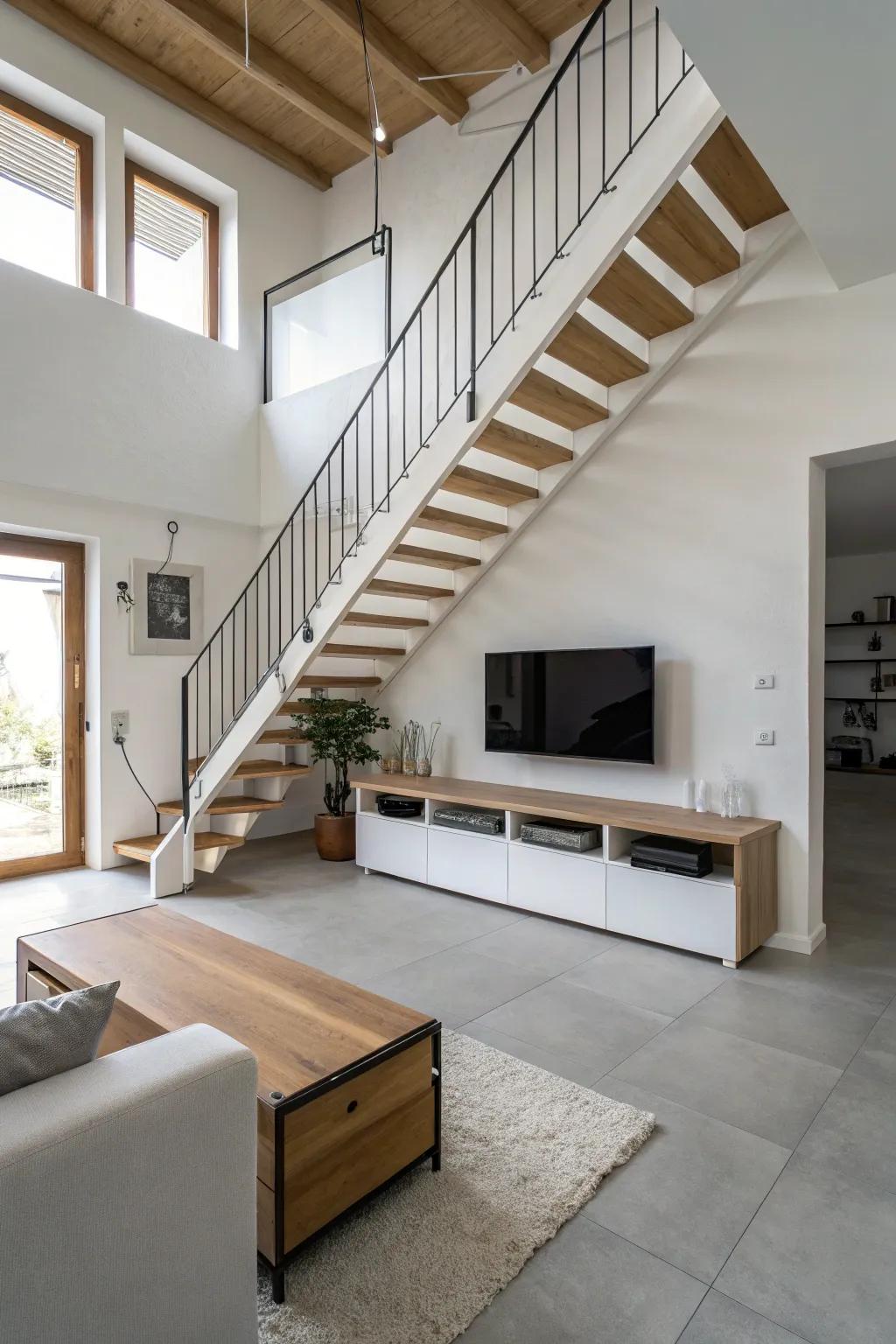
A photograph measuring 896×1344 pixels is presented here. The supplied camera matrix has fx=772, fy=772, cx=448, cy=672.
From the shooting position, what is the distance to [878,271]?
11.0ft

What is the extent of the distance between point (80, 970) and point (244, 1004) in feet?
1.99

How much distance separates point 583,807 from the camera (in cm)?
411

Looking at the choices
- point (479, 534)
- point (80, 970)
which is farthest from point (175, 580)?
point (80, 970)

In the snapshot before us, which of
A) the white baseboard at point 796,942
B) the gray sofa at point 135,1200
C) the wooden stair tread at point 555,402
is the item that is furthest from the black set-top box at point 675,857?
the gray sofa at point 135,1200

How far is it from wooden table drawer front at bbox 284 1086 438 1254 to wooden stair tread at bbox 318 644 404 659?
3.13 meters

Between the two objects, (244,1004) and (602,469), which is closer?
(244,1004)

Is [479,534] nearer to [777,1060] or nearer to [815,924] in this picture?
[815,924]

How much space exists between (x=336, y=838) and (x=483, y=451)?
286cm

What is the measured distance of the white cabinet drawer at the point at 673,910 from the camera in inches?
137

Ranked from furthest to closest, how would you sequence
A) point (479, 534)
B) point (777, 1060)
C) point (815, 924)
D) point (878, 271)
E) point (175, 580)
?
1. point (175, 580)
2. point (479, 534)
3. point (815, 924)
4. point (878, 271)
5. point (777, 1060)

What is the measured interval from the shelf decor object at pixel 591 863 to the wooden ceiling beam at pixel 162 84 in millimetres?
5010

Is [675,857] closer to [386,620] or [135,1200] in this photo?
[386,620]

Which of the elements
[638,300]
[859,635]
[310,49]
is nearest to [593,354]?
[638,300]

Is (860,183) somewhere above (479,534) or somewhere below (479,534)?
above
